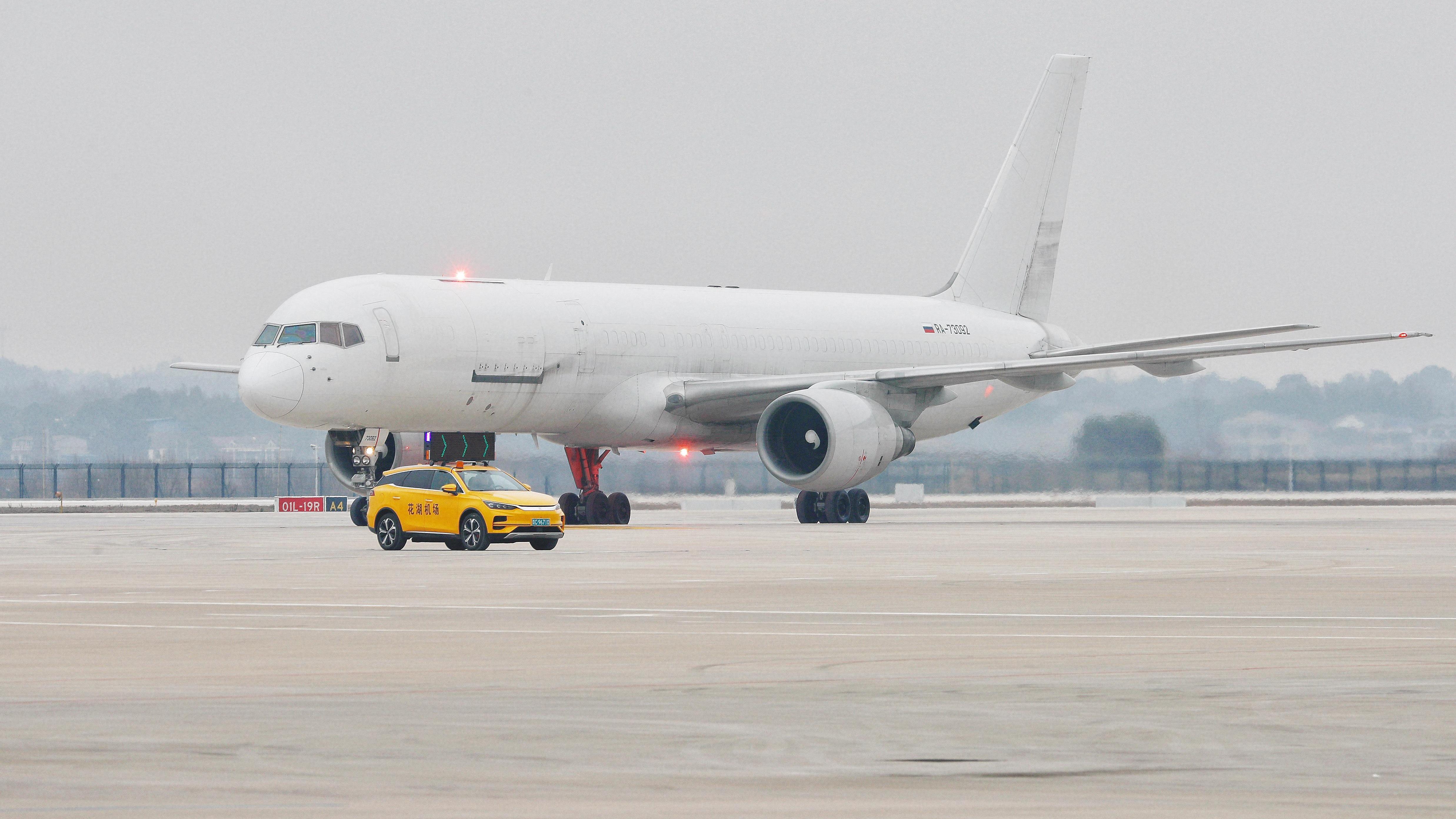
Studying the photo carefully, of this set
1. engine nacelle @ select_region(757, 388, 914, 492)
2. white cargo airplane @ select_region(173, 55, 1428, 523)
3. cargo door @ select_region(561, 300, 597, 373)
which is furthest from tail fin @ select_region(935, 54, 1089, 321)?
cargo door @ select_region(561, 300, 597, 373)

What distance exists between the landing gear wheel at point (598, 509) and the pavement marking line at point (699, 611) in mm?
22228

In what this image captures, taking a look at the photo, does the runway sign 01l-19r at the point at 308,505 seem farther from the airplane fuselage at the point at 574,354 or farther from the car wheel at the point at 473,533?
the car wheel at the point at 473,533

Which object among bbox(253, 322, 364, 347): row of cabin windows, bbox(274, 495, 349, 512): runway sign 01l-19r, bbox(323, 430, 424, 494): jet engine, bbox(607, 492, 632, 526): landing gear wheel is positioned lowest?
bbox(274, 495, 349, 512): runway sign 01l-19r

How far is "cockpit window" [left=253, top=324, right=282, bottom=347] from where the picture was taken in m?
35.4

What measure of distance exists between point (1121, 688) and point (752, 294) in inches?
1324

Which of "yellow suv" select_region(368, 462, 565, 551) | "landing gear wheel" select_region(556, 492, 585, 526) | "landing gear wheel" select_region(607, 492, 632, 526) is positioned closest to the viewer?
"yellow suv" select_region(368, 462, 565, 551)

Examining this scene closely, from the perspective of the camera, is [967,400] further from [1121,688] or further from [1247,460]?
[1121,688]

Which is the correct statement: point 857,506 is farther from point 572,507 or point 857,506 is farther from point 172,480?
point 172,480

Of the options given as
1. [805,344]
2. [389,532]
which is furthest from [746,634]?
[805,344]

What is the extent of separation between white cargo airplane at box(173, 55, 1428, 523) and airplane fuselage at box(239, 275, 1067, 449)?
4cm

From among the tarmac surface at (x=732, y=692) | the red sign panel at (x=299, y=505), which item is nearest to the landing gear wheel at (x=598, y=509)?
the tarmac surface at (x=732, y=692)

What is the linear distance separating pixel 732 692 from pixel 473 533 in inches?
723

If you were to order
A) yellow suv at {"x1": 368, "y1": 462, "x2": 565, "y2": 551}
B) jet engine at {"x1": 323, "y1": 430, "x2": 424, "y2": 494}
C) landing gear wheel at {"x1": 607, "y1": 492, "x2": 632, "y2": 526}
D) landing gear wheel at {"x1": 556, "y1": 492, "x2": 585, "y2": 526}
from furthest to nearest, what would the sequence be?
landing gear wheel at {"x1": 556, "y1": 492, "x2": 585, "y2": 526} → landing gear wheel at {"x1": 607, "y1": 492, "x2": 632, "y2": 526} → jet engine at {"x1": 323, "y1": 430, "x2": 424, "y2": 494} → yellow suv at {"x1": 368, "y1": 462, "x2": 565, "y2": 551}

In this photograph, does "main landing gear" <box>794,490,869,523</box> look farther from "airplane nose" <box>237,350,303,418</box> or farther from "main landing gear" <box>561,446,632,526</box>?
"airplane nose" <box>237,350,303,418</box>
